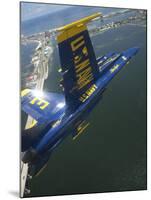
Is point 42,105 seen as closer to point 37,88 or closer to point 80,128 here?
point 37,88

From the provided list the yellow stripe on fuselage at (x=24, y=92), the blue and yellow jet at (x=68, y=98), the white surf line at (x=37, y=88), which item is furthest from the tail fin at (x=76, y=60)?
the yellow stripe on fuselage at (x=24, y=92)

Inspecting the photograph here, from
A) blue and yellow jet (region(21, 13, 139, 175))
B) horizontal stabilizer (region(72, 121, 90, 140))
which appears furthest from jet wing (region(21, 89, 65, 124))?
horizontal stabilizer (region(72, 121, 90, 140))

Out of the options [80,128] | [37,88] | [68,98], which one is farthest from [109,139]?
[37,88]

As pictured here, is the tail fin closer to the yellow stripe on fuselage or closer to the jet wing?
the jet wing

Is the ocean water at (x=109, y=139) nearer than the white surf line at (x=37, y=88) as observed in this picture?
No

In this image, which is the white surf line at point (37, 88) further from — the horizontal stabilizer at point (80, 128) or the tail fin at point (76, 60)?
the horizontal stabilizer at point (80, 128)

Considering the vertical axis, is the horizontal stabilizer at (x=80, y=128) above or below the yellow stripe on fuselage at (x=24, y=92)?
below
